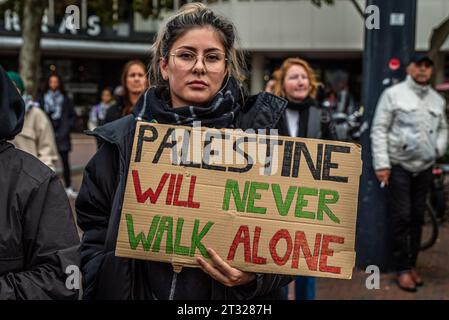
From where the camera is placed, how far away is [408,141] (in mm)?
5203

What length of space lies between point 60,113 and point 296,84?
20.9 ft

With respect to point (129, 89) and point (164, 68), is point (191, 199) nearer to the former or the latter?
point (164, 68)

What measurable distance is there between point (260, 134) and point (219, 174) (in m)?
0.19

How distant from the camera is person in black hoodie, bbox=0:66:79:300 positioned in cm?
181

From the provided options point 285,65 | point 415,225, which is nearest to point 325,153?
point 285,65

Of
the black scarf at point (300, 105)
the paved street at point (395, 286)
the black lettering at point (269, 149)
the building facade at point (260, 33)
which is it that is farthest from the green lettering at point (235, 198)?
the building facade at point (260, 33)

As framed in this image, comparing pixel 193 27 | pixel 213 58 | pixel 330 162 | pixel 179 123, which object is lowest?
pixel 330 162

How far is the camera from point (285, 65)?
4922mm

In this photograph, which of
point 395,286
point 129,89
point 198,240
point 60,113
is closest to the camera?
point 198,240

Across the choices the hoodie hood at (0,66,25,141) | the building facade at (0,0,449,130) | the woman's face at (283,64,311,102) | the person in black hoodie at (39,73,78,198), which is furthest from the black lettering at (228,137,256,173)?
the building facade at (0,0,449,130)

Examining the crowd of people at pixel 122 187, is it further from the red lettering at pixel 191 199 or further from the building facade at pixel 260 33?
the building facade at pixel 260 33

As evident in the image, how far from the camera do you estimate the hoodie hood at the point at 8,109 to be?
1.83 m

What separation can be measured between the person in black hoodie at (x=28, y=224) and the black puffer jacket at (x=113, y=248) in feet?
0.61

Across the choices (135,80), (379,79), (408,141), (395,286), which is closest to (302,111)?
(408,141)
